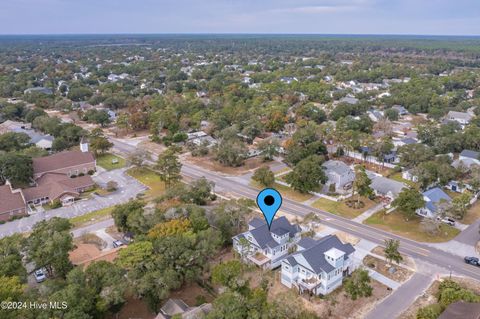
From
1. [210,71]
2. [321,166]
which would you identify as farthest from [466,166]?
[210,71]

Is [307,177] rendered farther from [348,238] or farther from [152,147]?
[152,147]

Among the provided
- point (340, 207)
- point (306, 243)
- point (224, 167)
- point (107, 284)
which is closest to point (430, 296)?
point (306, 243)

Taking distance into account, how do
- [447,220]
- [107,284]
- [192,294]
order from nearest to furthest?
[107,284] < [192,294] < [447,220]

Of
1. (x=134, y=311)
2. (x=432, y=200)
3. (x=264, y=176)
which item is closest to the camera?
(x=134, y=311)

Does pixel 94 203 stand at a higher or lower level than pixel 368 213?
lower

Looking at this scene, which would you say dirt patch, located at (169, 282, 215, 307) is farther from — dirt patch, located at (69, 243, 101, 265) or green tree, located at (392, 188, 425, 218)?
green tree, located at (392, 188, 425, 218)

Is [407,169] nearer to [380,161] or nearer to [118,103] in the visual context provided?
[380,161]

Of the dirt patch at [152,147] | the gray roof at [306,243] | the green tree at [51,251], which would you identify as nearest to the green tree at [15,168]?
the dirt patch at [152,147]

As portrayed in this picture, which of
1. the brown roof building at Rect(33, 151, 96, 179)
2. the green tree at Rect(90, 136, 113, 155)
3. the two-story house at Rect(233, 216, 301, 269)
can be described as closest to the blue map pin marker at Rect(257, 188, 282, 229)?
the two-story house at Rect(233, 216, 301, 269)
